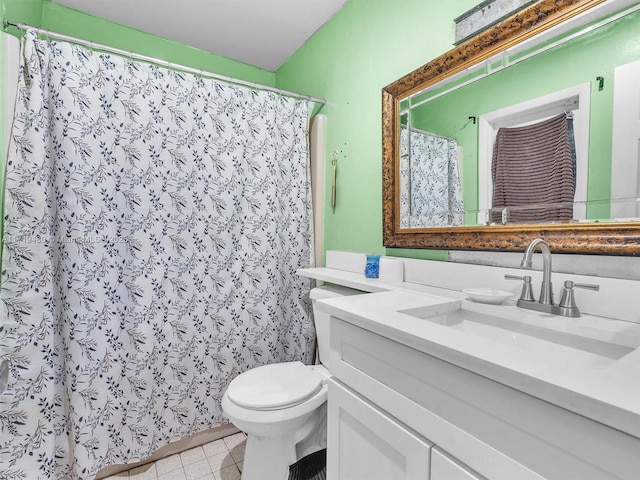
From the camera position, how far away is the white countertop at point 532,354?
42 centimetres

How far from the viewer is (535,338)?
800mm

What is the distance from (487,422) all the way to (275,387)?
0.95 meters

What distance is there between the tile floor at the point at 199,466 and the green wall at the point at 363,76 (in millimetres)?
1224

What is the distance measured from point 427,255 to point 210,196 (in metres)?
1.12

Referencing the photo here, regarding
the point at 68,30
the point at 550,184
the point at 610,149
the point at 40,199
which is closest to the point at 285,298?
the point at 40,199

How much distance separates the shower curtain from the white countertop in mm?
970

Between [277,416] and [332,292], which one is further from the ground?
[332,292]

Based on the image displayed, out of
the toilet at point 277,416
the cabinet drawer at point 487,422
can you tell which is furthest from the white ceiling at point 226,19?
the toilet at point 277,416

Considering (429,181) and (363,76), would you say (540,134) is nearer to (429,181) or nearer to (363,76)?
(429,181)

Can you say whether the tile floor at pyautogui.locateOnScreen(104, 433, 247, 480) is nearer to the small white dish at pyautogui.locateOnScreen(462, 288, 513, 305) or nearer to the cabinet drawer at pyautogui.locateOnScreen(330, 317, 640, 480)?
the cabinet drawer at pyautogui.locateOnScreen(330, 317, 640, 480)

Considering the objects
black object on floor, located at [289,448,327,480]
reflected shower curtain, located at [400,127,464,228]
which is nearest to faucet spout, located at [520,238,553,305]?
reflected shower curtain, located at [400,127,464,228]

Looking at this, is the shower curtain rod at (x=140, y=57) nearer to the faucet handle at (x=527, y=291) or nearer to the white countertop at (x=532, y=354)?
the white countertop at (x=532, y=354)

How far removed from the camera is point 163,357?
1.58 metres

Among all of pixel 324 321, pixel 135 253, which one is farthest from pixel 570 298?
pixel 135 253
